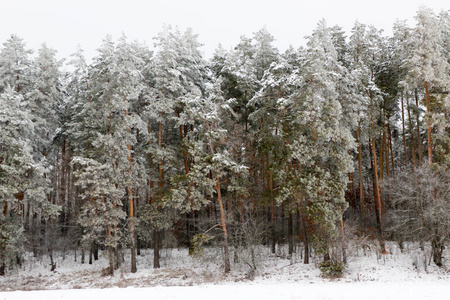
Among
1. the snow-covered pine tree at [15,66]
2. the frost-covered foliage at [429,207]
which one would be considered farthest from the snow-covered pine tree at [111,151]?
the frost-covered foliage at [429,207]

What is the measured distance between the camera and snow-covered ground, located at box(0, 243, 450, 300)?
473 inches

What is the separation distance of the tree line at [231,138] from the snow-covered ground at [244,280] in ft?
3.51

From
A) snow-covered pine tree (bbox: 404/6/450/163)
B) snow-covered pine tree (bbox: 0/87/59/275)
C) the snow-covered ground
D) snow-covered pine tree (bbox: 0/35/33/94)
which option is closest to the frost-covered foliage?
the snow-covered ground

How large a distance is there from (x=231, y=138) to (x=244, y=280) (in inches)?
331

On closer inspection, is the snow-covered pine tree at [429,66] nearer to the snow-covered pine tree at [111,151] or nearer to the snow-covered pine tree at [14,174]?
the snow-covered pine tree at [111,151]

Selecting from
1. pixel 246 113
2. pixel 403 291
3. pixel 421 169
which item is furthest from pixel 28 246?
pixel 421 169

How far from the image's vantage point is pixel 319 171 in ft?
60.5

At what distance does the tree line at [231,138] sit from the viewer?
18266mm

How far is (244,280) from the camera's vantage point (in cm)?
1789

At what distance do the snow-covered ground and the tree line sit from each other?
1071 mm

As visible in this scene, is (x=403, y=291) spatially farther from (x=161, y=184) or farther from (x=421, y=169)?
(x=161, y=184)

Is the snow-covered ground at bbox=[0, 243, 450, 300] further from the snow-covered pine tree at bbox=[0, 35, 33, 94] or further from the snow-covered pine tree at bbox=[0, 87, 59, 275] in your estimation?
the snow-covered pine tree at bbox=[0, 35, 33, 94]

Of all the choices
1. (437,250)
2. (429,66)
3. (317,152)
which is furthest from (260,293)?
(429,66)

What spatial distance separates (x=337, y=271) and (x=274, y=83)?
11.5 metres
